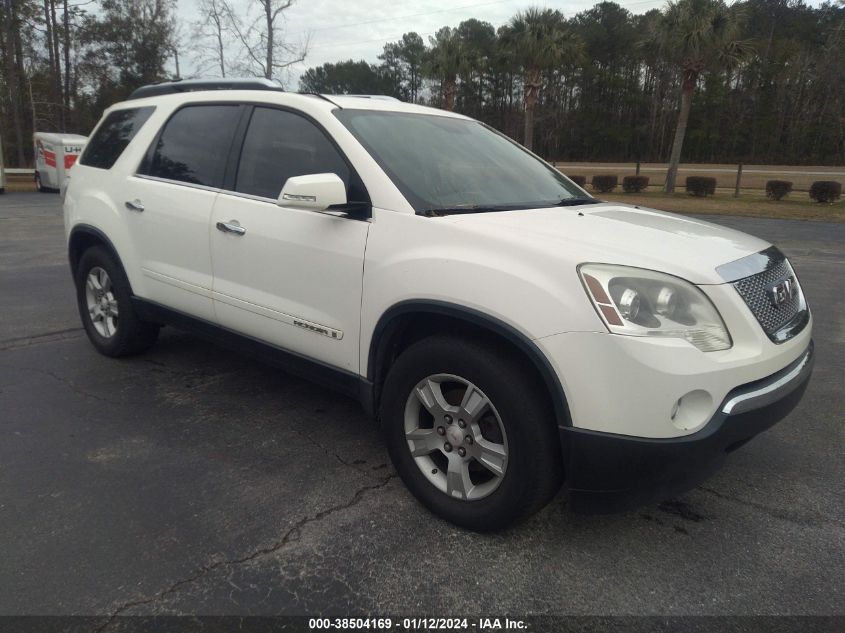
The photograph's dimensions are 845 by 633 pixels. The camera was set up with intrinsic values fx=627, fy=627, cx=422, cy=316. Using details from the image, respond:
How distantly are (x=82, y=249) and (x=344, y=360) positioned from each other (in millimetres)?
2995

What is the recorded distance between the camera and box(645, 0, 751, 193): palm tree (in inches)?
1035

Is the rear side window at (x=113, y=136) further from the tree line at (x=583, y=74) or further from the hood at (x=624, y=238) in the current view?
the tree line at (x=583, y=74)

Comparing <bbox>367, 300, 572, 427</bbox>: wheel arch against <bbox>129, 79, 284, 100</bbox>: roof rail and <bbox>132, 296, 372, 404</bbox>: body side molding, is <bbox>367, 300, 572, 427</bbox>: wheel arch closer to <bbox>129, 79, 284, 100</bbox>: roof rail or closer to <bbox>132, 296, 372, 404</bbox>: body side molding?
<bbox>132, 296, 372, 404</bbox>: body side molding

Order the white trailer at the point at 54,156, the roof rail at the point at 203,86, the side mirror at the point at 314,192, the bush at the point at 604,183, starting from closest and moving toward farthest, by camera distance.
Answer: the side mirror at the point at 314,192 → the roof rail at the point at 203,86 → the white trailer at the point at 54,156 → the bush at the point at 604,183

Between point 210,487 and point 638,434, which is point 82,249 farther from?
point 638,434

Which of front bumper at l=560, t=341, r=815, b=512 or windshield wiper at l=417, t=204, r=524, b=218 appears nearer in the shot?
front bumper at l=560, t=341, r=815, b=512

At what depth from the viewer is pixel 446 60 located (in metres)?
37.2

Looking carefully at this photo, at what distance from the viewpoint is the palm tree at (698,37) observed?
26.3m

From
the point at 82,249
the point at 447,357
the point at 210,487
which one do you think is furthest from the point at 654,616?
the point at 82,249

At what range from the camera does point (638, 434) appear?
2150mm

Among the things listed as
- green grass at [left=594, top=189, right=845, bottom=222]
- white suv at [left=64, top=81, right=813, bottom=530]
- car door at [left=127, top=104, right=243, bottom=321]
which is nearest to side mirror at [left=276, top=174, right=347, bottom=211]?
white suv at [left=64, top=81, right=813, bottom=530]

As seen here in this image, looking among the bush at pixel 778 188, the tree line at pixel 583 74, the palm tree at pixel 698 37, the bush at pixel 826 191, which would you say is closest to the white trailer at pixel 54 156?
the tree line at pixel 583 74

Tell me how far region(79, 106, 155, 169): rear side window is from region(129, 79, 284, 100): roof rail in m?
0.23

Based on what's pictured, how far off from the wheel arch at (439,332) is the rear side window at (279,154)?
29.5 inches
